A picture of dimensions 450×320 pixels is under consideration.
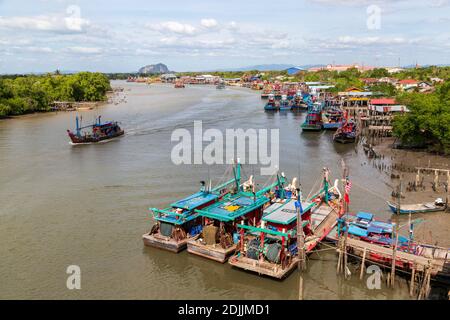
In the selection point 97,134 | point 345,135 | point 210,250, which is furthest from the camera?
point 97,134

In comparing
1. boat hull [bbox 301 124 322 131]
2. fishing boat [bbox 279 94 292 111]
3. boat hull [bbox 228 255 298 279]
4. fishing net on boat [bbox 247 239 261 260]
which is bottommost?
boat hull [bbox 228 255 298 279]

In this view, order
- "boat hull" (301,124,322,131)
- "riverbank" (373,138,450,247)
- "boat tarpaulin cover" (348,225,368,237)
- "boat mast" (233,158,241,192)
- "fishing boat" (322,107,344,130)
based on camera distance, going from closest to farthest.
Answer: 1. "boat tarpaulin cover" (348,225,368,237)
2. "riverbank" (373,138,450,247)
3. "boat mast" (233,158,241,192)
4. "boat hull" (301,124,322,131)
5. "fishing boat" (322,107,344,130)

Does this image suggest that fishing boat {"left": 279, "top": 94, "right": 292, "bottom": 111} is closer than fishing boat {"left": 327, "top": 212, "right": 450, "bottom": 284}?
No

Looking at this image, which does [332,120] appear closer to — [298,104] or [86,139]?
[298,104]

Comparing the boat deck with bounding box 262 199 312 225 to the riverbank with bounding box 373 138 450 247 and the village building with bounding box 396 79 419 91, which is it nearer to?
the riverbank with bounding box 373 138 450 247

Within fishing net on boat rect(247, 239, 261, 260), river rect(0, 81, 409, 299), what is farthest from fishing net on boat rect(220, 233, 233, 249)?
fishing net on boat rect(247, 239, 261, 260)

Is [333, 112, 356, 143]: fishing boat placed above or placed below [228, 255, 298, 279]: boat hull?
above

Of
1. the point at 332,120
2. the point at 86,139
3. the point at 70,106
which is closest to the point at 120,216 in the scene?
the point at 86,139
